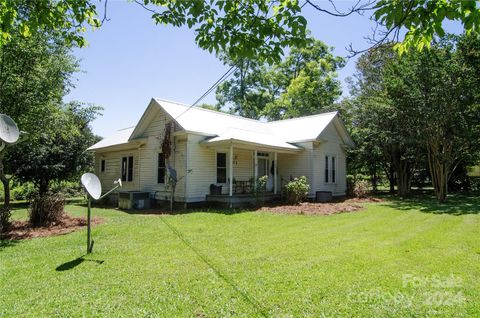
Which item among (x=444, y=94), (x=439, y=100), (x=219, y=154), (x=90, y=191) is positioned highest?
(x=444, y=94)

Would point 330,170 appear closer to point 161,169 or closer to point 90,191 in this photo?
point 161,169

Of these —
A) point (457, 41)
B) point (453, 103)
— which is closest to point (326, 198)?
point (453, 103)

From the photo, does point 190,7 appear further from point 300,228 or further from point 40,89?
point 40,89

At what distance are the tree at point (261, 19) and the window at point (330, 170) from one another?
15.8 m

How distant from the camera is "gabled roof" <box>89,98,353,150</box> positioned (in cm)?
1529

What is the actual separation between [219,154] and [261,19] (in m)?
12.0

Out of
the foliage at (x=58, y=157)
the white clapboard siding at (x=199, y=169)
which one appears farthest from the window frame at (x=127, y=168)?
the white clapboard siding at (x=199, y=169)

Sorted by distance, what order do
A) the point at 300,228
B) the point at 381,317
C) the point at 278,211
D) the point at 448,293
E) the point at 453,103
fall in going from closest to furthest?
the point at 381,317 → the point at 448,293 → the point at 300,228 → the point at 278,211 → the point at 453,103

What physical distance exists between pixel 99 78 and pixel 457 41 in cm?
1727

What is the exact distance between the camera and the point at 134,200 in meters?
15.5

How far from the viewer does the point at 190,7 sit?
13.4ft

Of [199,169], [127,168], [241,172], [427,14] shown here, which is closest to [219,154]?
[199,169]

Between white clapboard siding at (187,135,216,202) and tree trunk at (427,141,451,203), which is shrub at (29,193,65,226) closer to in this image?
white clapboard siding at (187,135,216,202)

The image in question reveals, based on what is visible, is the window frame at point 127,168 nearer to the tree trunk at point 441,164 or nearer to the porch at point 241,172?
the porch at point 241,172
